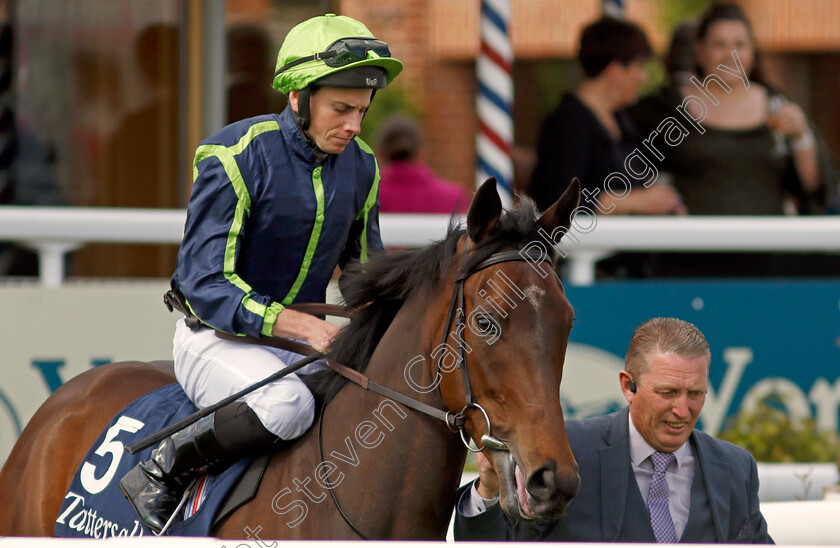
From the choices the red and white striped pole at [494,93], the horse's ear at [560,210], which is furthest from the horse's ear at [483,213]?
the red and white striped pole at [494,93]

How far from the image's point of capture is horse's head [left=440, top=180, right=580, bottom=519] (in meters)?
2.43

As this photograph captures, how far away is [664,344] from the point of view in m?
2.93

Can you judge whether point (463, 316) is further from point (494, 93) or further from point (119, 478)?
point (494, 93)

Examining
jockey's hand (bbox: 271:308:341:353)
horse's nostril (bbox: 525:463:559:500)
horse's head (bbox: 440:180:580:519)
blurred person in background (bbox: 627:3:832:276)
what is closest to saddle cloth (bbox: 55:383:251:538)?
jockey's hand (bbox: 271:308:341:353)

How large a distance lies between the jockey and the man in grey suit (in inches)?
24.2

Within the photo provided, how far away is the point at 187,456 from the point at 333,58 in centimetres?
113

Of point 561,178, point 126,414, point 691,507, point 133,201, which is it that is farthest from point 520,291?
point 133,201

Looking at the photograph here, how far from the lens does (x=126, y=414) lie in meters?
3.29

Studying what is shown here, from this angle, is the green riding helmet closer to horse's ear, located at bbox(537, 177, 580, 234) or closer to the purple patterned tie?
horse's ear, located at bbox(537, 177, 580, 234)

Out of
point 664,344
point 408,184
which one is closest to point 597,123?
point 408,184

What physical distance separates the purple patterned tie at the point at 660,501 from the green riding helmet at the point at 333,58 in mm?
1292

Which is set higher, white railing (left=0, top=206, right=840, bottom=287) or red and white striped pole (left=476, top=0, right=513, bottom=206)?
red and white striped pole (left=476, top=0, right=513, bottom=206)

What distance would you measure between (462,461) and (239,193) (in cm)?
94

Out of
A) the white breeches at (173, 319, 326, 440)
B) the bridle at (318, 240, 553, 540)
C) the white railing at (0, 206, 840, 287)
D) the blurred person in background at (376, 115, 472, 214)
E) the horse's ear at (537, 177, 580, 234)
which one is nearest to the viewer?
the bridle at (318, 240, 553, 540)
